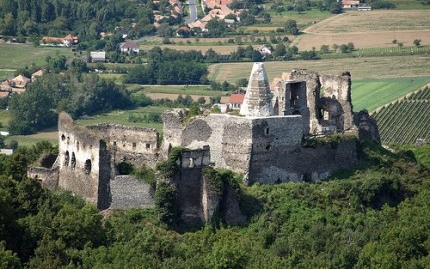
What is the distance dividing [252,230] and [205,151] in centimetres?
306

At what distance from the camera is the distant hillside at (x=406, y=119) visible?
87.6 metres

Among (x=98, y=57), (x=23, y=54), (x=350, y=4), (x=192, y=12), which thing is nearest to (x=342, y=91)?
(x=98, y=57)

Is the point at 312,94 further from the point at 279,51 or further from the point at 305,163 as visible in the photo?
the point at 279,51

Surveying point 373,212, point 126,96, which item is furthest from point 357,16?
point 373,212

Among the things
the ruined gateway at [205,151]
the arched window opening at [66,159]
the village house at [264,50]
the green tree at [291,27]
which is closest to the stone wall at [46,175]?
the ruined gateway at [205,151]

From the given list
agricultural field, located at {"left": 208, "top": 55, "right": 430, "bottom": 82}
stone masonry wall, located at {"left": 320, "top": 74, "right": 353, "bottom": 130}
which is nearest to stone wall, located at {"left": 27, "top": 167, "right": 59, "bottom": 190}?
stone masonry wall, located at {"left": 320, "top": 74, "right": 353, "bottom": 130}

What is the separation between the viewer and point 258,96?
61.1 m

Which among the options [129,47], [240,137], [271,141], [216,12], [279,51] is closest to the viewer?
[240,137]

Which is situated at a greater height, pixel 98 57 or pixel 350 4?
pixel 98 57

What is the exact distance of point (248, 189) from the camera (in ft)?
197

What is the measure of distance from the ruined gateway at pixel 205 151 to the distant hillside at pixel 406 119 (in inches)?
874

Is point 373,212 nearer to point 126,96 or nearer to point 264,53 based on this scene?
point 126,96

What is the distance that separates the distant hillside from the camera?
87.6m

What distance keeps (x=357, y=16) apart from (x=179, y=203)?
79.0 meters
